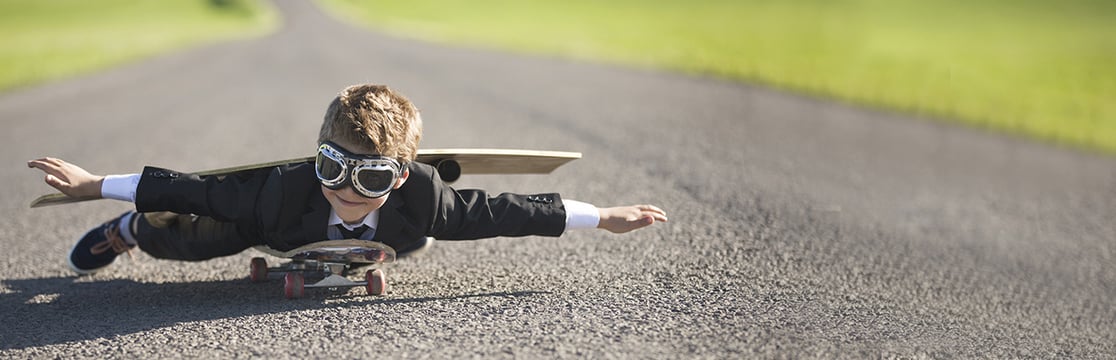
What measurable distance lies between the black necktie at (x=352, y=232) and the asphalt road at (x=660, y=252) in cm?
21

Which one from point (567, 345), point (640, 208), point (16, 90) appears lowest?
point (567, 345)

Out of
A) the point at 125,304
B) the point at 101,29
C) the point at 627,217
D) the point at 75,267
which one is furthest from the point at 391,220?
the point at 101,29

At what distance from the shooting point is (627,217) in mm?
3477

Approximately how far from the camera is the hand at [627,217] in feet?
11.4

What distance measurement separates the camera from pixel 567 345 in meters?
2.73

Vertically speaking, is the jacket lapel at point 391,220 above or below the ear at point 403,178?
below

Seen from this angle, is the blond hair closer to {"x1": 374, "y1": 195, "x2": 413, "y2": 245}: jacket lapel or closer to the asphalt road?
{"x1": 374, "y1": 195, "x2": 413, "y2": 245}: jacket lapel

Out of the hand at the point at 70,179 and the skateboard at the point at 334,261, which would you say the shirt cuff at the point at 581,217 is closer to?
the skateboard at the point at 334,261

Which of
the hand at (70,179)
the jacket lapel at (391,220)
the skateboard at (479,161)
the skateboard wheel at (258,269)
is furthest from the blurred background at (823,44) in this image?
the hand at (70,179)

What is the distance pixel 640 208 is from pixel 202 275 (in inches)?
74.4

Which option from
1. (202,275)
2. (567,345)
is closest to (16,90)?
(202,275)

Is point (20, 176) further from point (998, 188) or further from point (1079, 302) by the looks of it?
point (998, 188)

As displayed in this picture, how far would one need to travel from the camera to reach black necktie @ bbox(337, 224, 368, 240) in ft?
11.0

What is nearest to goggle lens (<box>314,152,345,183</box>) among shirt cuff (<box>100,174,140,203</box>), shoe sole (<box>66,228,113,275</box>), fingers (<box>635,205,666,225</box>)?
shirt cuff (<box>100,174,140,203</box>)
